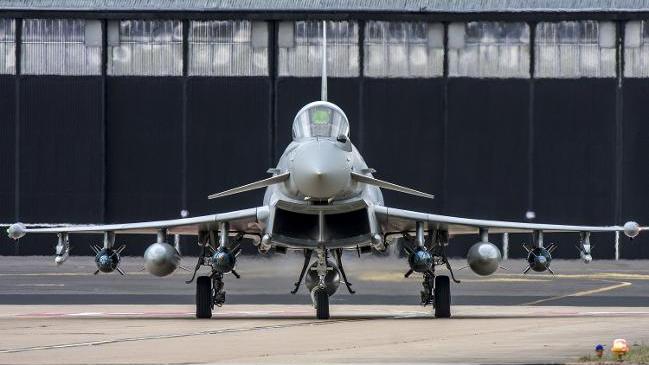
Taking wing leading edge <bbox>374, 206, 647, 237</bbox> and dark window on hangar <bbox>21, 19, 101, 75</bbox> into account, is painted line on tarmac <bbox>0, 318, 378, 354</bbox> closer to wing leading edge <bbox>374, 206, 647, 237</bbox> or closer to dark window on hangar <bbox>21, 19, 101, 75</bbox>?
wing leading edge <bbox>374, 206, 647, 237</bbox>

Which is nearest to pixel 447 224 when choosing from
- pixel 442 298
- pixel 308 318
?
pixel 442 298

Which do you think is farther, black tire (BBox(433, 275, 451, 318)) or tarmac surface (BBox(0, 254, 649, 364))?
black tire (BBox(433, 275, 451, 318))

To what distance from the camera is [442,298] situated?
23.5 meters

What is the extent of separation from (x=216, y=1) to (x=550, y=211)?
1203cm

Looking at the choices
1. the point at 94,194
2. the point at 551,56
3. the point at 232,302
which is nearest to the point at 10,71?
the point at 94,194

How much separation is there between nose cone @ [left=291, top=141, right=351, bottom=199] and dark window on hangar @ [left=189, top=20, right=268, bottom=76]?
23.2 metres

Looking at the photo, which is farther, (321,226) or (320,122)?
(321,226)

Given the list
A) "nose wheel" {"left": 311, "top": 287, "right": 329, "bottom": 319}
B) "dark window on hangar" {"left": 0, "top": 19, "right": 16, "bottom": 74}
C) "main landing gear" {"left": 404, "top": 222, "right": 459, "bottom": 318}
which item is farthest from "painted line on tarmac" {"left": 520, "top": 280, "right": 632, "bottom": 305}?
"dark window on hangar" {"left": 0, "top": 19, "right": 16, "bottom": 74}

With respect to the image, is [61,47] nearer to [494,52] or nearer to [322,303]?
[494,52]

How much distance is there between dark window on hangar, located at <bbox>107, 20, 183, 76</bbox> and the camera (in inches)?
1762

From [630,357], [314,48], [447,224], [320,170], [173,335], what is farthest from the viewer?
[314,48]

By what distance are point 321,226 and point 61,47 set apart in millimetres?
24234

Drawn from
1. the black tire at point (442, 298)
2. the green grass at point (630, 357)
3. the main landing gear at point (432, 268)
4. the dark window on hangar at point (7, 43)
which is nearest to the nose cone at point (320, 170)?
the main landing gear at point (432, 268)

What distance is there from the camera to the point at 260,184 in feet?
71.7
